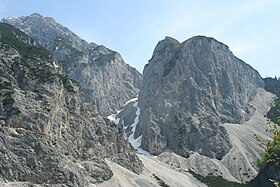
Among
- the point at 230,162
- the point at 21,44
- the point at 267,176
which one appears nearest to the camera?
the point at 267,176

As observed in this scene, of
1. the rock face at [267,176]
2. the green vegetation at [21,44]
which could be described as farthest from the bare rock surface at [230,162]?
the green vegetation at [21,44]

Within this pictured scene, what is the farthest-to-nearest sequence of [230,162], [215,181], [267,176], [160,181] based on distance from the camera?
[230,162]
[215,181]
[267,176]
[160,181]

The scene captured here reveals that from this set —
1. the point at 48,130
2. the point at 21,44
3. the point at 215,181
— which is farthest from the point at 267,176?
the point at 21,44

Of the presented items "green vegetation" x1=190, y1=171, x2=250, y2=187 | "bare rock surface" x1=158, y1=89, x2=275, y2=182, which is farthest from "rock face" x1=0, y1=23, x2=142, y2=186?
"bare rock surface" x1=158, y1=89, x2=275, y2=182

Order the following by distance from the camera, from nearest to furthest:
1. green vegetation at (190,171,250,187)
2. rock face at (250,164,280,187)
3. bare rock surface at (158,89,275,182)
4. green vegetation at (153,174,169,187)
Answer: green vegetation at (153,174,169,187)
rock face at (250,164,280,187)
green vegetation at (190,171,250,187)
bare rock surface at (158,89,275,182)

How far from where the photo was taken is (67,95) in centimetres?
13888

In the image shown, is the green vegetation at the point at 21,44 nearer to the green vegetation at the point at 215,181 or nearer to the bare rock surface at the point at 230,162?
the bare rock surface at the point at 230,162

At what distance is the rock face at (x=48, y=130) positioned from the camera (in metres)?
104

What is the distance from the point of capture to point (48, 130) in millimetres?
115562

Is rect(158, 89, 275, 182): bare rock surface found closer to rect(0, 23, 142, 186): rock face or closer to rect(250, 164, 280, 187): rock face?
rect(250, 164, 280, 187): rock face

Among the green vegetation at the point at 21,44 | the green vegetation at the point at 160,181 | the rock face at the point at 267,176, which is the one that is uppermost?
the green vegetation at the point at 21,44

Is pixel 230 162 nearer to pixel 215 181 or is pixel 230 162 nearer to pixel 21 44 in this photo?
pixel 215 181

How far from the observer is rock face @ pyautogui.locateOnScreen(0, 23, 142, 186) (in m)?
104

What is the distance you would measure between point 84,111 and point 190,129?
74846 mm
